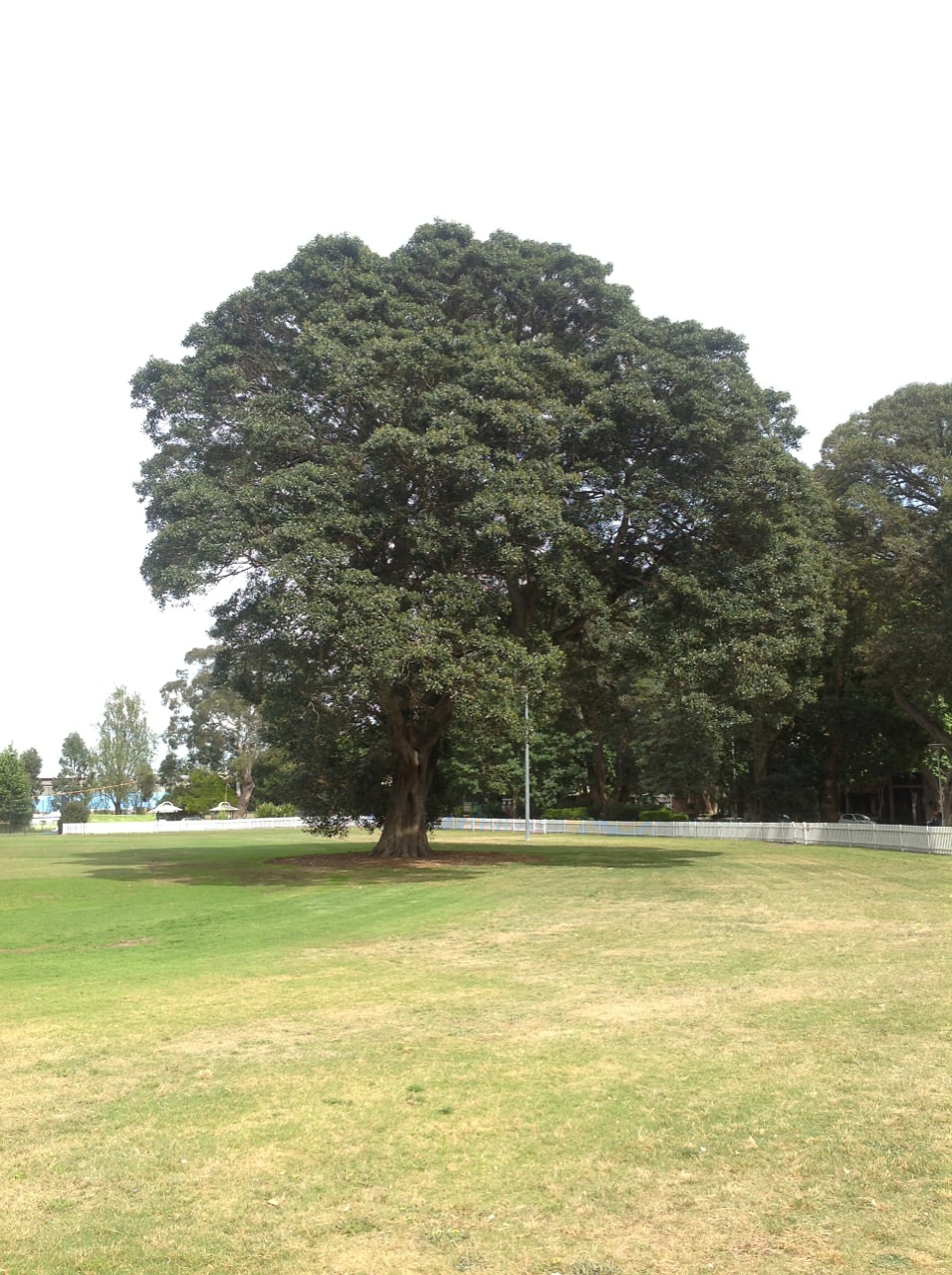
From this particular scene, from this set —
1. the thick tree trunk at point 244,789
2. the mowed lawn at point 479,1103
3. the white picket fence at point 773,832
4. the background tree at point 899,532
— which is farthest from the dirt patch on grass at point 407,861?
the thick tree trunk at point 244,789

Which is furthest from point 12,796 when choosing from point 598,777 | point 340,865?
point 340,865

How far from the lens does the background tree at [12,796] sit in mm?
79062

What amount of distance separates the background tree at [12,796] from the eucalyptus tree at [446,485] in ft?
183

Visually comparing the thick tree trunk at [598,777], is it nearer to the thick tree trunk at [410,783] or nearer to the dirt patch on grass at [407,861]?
the dirt patch on grass at [407,861]

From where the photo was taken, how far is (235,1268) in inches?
173

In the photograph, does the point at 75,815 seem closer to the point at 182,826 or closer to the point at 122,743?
the point at 182,826

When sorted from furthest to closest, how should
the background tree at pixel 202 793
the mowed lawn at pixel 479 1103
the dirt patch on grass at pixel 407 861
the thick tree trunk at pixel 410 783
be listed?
the background tree at pixel 202 793 → the thick tree trunk at pixel 410 783 → the dirt patch on grass at pixel 407 861 → the mowed lawn at pixel 479 1103

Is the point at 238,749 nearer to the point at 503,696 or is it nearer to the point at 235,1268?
the point at 503,696

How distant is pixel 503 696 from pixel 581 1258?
19127mm

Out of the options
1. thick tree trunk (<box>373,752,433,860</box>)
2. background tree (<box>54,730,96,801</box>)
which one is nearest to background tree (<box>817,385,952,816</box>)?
thick tree trunk (<box>373,752,433,860</box>)

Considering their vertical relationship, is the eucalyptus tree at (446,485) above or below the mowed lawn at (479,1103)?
above

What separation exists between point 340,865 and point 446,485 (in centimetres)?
1160

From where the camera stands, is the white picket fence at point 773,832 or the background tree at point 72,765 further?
the background tree at point 72,765

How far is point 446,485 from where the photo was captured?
2517 centimetres
